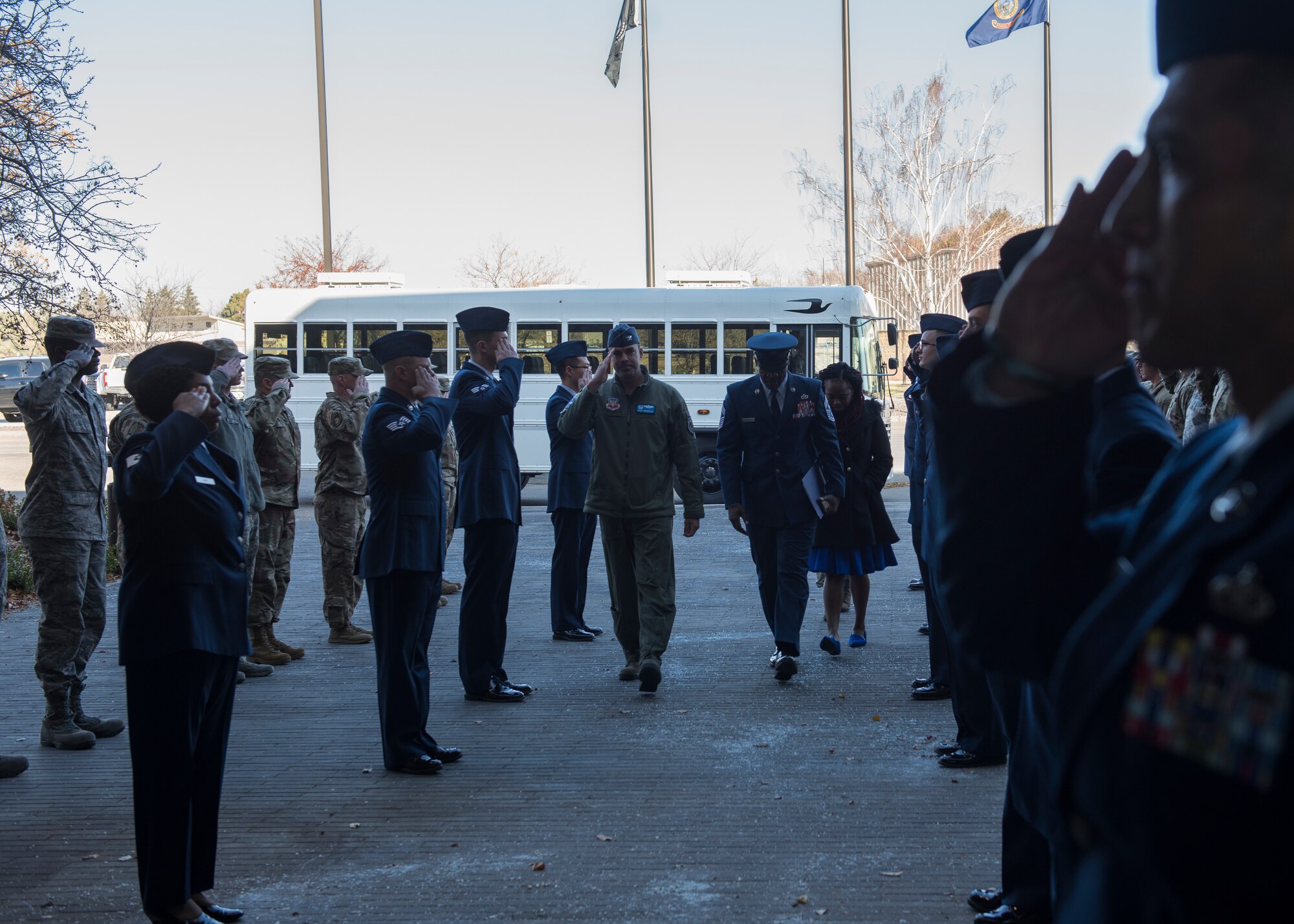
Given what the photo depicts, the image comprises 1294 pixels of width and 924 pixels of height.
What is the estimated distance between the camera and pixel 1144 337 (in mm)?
1212

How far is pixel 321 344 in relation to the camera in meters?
20.9

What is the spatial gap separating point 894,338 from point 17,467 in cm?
1796

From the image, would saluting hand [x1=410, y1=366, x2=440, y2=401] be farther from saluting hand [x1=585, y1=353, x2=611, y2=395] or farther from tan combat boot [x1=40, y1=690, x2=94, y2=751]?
tan combat boot [x1=40, y1=690, x2=94, y2=751]

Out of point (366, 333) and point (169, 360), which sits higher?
point (366, 333)

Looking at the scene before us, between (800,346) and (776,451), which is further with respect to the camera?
(800,346)

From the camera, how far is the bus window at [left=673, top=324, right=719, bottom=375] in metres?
20.2

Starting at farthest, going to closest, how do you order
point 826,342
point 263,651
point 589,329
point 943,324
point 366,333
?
point 366,333 → point 589,329 → point 826,342 → point 263,651 → point 943,324

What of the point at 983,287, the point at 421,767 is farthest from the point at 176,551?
the point at 983,287

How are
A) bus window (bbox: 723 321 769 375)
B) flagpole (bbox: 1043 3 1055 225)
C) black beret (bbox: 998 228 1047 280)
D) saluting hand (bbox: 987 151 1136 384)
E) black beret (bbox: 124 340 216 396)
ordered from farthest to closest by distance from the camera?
flagpole (bbox: 1043 3 1055 225) < bus window (bbox: 723 321 769 375) < black beret (bbox: 124 340 216 396) < black beret (bbox: 998 228 1047 280) < saluting hand (bbox: 987 151 1136 384)

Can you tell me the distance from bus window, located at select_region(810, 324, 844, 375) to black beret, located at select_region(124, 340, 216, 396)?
16.0 m

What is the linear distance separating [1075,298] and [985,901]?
3.24 metres

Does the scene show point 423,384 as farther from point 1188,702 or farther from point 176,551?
point 1188,702

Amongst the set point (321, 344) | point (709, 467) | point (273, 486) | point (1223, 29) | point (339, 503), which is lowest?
point (709, 467)

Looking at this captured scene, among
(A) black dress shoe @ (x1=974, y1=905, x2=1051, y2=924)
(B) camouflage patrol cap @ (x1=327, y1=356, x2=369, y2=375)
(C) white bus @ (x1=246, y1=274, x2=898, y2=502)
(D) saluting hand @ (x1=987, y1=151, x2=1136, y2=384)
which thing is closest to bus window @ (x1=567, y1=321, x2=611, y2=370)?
(C) white bus @ (x1=246, y1=274, x2=898, y2=502)
